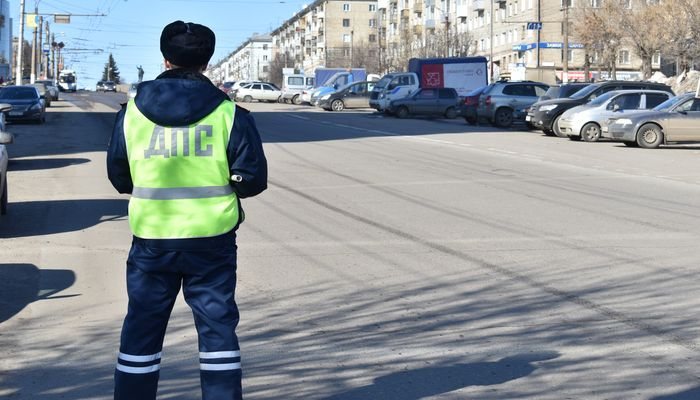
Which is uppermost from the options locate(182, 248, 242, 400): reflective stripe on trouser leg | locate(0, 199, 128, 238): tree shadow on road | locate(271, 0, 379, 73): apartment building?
locate(271, 0, 379, 73): apartment building

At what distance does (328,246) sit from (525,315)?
3580mm

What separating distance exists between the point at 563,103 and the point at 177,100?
2845 centimetres

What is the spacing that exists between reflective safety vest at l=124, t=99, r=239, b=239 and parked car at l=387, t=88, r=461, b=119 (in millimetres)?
40239

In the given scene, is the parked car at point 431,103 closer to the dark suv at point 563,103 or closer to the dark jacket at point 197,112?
the dark suv at point 563,103

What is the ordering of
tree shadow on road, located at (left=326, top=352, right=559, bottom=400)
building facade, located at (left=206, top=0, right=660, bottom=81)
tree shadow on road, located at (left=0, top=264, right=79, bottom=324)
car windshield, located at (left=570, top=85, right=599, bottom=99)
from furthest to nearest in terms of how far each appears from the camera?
building facade, located at (left=206, top=0, right=660, bottom=81), car windshield, located at (left=570, top=85, right=599, bottom=99), tree shadow on road, located at (left=0, top=264, right=79, bottom=324), tree shadow on road, located at (left=326, top=352, right=559, bottom=400)

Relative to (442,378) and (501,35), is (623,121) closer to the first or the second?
(442,378)

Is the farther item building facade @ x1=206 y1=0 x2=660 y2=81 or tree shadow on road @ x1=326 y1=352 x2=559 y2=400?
building facade @ x1=206 y1=0 x2=660 y2=81

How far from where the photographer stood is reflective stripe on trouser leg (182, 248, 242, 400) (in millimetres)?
4211

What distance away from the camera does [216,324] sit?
4.20 m

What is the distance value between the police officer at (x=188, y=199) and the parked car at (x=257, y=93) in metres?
63.6

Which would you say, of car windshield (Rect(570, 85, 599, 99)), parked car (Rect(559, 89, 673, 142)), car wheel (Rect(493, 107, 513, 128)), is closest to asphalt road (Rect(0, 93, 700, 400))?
parked car (Rect(559, 89, 673, 142))

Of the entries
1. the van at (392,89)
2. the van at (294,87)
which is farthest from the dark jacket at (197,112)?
the van at (294,87)

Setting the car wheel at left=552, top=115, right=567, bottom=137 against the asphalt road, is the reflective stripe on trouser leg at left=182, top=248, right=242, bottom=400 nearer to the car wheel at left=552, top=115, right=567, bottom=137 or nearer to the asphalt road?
the asphalt road

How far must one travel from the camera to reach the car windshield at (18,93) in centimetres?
3619
